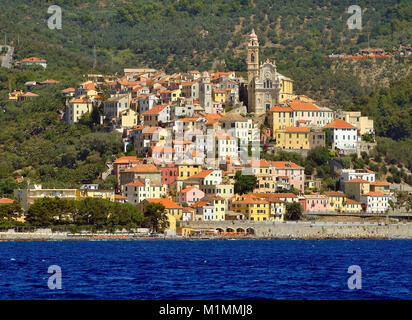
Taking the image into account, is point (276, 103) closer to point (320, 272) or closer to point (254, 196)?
point (254, 196)

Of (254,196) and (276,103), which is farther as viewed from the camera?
(276,103)

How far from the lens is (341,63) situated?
582ft

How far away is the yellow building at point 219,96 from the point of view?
12041 cm

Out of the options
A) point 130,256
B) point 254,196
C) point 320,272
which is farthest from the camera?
point 254,196

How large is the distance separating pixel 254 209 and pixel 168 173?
1210 centimetres

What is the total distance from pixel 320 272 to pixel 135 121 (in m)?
67.3

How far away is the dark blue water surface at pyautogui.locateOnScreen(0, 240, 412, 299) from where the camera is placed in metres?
38.9

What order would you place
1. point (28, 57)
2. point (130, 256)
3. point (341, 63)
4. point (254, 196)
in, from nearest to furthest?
1. point (130, 256)
2. point (254, 196)
3. point (28, 57)
4. point (341, 63)

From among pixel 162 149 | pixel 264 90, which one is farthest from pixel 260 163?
pixel 264 90

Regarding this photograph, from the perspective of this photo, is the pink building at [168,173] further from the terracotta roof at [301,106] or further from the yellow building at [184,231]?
the terracotta roof at [301,106]

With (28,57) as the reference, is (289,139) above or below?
below

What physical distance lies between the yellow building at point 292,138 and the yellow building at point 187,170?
11.4 meters

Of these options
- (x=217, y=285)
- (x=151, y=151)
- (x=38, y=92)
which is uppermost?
(x=38, y=92)
